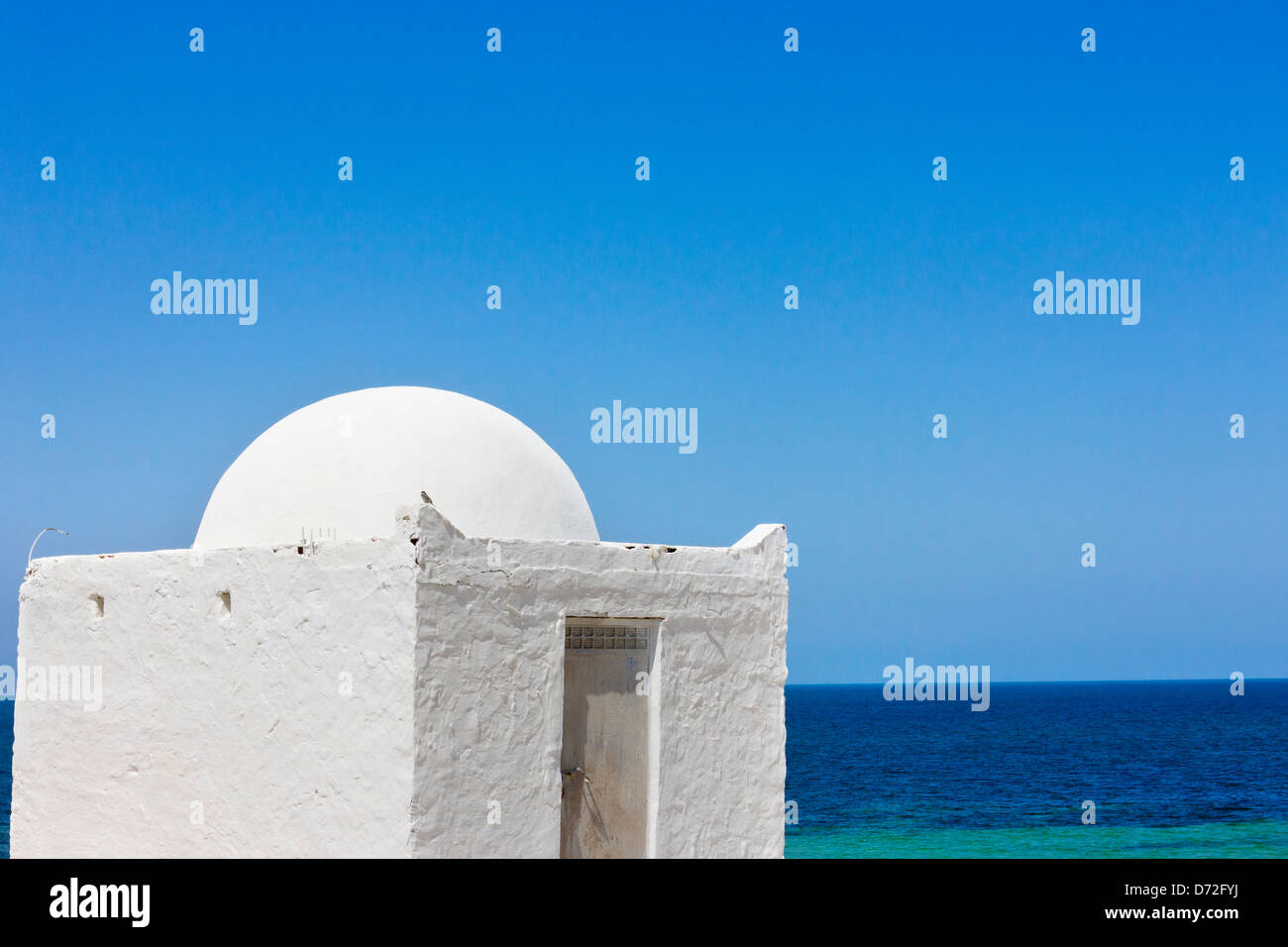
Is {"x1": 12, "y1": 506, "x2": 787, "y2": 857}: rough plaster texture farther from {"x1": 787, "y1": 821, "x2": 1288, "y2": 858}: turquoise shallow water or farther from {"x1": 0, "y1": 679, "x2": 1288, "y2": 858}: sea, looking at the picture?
{"x1": 787, "y1": 821, "x2": 1288, "y2": 858}: turquoise shallow water

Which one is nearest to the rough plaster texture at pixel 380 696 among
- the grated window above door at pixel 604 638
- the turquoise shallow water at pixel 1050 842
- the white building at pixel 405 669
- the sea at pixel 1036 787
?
the white building at pixel 405 669

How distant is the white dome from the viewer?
1001cm

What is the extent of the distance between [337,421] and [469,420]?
110cm

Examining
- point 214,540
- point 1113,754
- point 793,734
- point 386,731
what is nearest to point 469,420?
point 214,540

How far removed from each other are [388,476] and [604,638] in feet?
7.01

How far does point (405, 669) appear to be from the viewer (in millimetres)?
8625

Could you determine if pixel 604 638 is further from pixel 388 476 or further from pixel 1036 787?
pixel 1036 787

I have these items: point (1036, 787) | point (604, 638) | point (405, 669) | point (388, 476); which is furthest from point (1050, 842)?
point (405, 669)

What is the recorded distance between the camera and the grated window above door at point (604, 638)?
992 centimetres

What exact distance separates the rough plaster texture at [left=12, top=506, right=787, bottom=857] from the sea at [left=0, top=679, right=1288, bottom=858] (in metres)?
20.4

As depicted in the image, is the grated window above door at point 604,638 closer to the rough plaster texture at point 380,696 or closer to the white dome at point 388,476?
the rough plaster texture at point 380,696

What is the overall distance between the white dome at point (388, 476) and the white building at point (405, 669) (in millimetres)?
24
